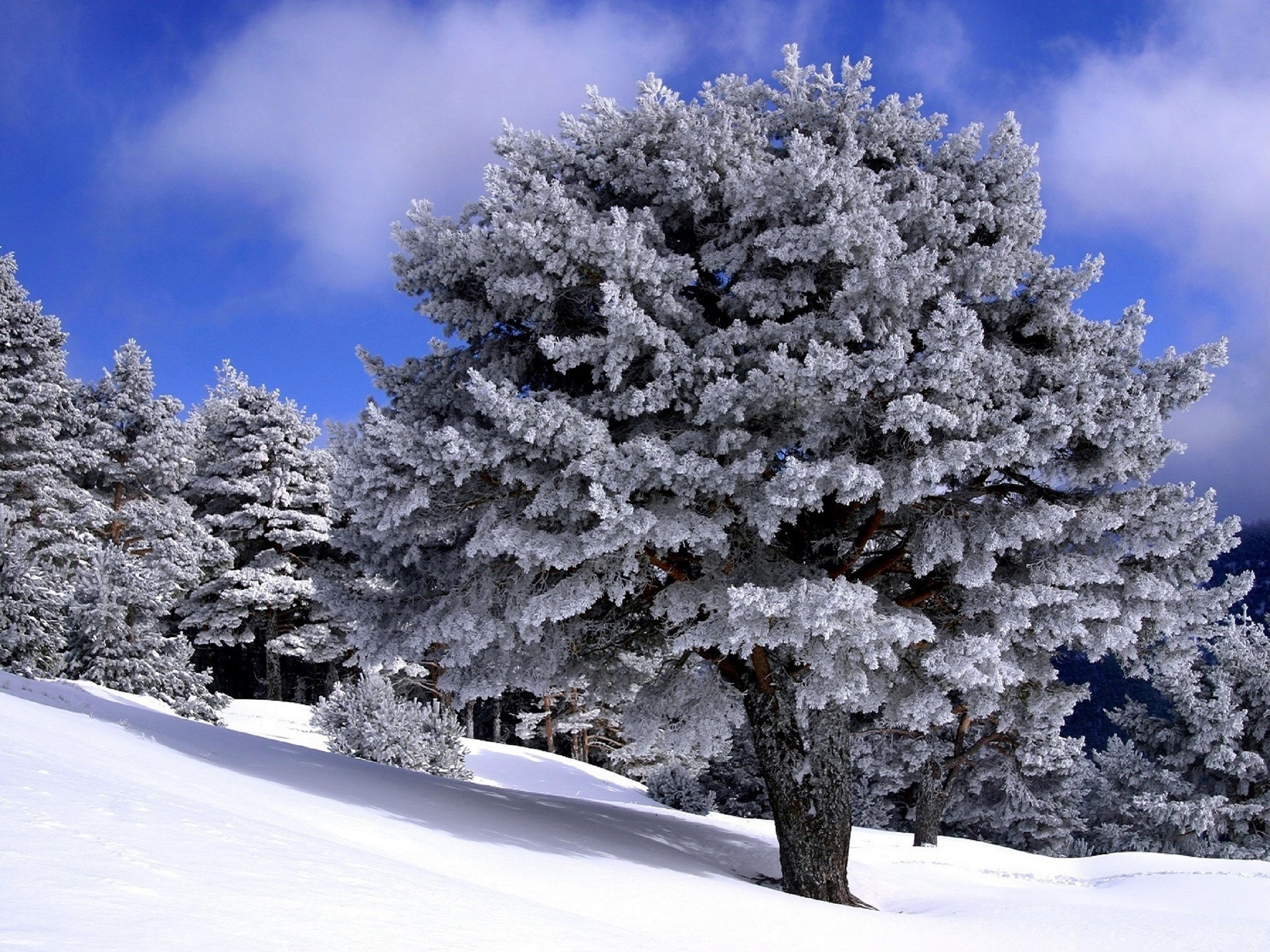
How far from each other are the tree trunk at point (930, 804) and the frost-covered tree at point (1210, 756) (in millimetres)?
5391

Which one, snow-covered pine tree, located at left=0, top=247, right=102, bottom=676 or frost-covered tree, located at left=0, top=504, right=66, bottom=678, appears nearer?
frost-covered tree, located at left=0, top=504, right=66, bottom=678

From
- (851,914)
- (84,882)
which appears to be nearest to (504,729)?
(851,914)

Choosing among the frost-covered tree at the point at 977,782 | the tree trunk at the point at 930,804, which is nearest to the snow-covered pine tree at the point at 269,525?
the frost-covered tree at the point at 977,782

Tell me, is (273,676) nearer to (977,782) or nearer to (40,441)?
(40,441)

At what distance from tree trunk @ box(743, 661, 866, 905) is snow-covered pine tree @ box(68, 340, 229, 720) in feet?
50.8

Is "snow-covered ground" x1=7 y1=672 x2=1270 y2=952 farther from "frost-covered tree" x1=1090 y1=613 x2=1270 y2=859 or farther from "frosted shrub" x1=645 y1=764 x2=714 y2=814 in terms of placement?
"frost-covered tree" x1=1090 y1=613 x2=1270 y2=859

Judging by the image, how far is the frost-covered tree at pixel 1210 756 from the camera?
66.9ft

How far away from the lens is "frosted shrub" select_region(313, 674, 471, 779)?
53.3ft

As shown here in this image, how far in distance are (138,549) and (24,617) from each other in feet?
30.3

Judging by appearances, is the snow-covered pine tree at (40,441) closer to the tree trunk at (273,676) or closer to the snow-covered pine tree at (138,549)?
the snow-covered pine tree at (138,549)

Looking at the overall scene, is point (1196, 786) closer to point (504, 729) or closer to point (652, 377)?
point (652, 377)

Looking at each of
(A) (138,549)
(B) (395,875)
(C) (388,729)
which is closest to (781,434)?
(B) (395,875)

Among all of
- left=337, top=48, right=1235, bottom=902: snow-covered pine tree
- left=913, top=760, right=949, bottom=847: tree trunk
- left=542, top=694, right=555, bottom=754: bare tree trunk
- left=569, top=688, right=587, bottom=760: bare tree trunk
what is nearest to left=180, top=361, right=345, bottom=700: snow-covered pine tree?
left=542, top=694, right=555, bottom=754: bare tree trunk

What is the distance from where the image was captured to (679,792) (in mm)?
21922
